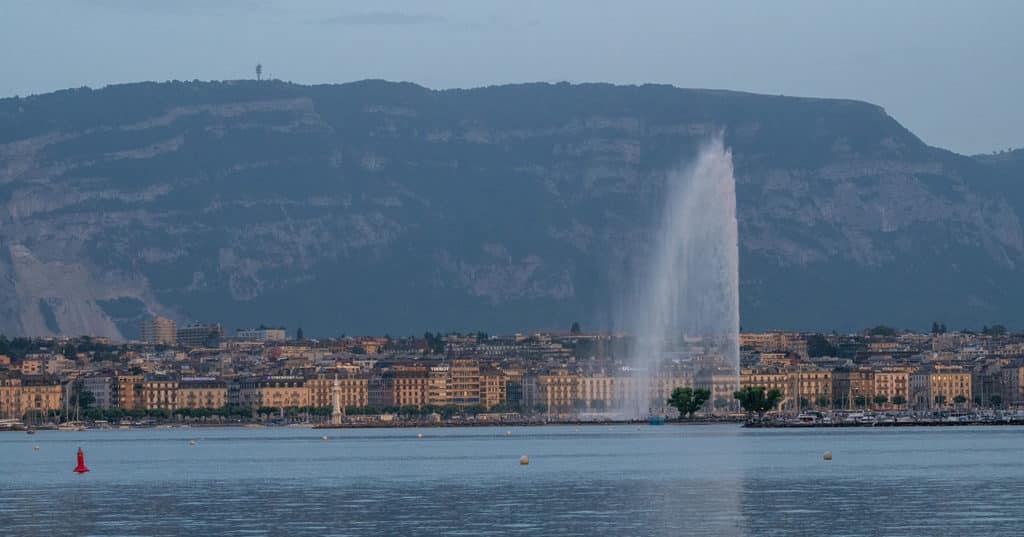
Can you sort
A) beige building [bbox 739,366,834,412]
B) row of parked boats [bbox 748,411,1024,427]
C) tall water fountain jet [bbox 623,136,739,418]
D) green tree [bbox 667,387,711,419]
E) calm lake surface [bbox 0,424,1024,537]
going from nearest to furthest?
calm lake surface [bbox 0,424,1024,537] → tall water fountain jet [bbox 623,136,739,418] → row of parked boats [bbox 748,411,1024,427] → green tree [bbox 667,387,711,419] → beige building [bbox 739,366,834,412]

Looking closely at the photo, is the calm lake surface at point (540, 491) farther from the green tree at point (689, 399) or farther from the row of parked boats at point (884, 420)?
the green tree at point (689, 399)

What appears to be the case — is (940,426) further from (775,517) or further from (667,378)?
(775,517)

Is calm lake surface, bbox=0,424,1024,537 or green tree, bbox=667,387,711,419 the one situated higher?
green tree, bbox=667,387,711,419

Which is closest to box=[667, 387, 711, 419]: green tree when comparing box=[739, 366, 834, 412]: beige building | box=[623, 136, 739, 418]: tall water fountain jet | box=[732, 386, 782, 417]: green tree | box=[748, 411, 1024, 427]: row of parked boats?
box=[623, 136, 739, 418]: tall water fountain jet

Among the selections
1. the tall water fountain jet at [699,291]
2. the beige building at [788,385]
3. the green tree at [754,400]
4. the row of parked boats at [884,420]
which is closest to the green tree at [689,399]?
the tall water fountain jet at [699,291]

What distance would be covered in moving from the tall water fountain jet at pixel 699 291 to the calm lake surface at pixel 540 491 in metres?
16.4

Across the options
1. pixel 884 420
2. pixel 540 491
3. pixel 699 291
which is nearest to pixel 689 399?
pixel 884 420

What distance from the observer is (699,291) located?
428 feet

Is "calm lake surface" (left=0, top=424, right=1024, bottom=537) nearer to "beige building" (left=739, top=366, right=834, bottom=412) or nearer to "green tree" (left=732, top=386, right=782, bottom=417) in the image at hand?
"green tree" (left=732, top=386, right=782, bottom=417)

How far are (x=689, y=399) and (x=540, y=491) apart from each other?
9909cm

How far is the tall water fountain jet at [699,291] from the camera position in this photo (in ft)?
383

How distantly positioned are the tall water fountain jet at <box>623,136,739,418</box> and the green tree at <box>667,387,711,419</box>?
2.78 metres

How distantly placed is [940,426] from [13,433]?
74687 mm

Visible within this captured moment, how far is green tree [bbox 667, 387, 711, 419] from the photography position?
15514 centimetres
